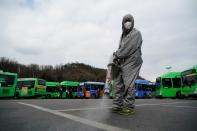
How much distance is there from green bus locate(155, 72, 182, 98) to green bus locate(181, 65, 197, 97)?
3.43m

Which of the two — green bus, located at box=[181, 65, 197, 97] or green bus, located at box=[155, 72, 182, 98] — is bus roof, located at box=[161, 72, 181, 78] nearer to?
green bus, located at box=[155, 72, 182, 98]

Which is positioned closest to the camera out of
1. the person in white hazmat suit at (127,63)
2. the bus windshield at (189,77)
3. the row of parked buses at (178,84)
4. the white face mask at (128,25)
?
the person in white hazmat suit at (127,63)

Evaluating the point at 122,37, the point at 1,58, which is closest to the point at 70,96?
the point at 122,37

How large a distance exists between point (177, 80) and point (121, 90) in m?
23.1

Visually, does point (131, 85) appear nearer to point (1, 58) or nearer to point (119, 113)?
point (119, 113)

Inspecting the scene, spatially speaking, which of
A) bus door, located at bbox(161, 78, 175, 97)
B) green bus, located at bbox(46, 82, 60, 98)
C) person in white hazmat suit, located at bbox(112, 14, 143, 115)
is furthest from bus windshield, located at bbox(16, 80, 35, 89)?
person in white hazmat suit, located at bbox(112, 14, 143, 115)

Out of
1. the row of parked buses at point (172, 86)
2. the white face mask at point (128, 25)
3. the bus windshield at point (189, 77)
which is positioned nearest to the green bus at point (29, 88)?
the row of parked buses at point (172, 86)

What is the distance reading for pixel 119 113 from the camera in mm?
4082

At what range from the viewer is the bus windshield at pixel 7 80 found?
2370 centimetres

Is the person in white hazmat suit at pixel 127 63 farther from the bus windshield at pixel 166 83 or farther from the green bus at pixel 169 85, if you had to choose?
the bus windshield at pixel 166 83

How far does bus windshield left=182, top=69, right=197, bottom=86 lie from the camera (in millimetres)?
20517

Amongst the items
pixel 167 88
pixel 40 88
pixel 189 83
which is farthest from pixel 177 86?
pixel 40 88

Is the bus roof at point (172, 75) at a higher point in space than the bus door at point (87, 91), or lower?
higher

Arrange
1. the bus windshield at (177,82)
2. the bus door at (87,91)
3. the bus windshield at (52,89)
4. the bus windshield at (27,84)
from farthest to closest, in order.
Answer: the bus windshield at (52,89) → the bus door at (87,91) → the bus windshield at (27,84) → the bus windshield at (177,82)
